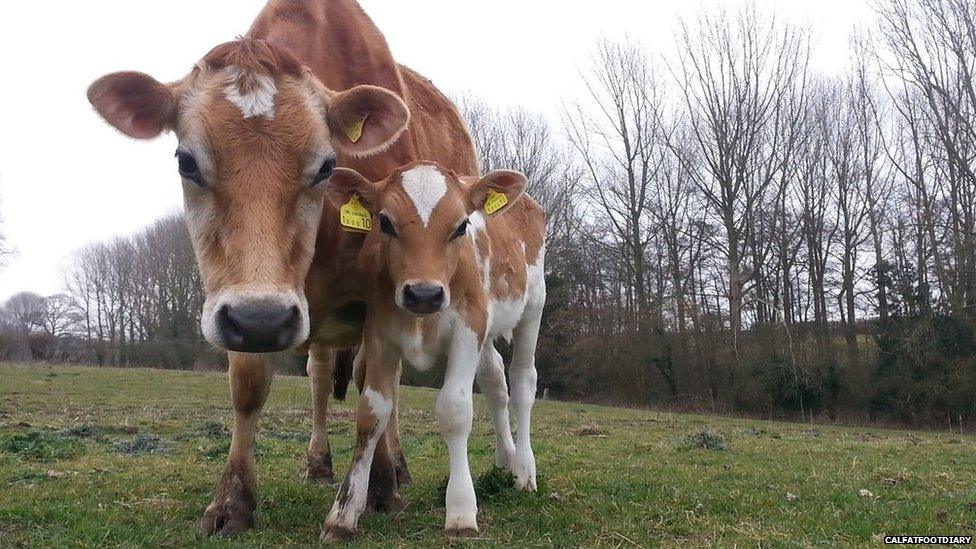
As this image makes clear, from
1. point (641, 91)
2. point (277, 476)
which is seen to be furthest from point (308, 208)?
point (641, 91)

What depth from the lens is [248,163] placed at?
3.50 metres

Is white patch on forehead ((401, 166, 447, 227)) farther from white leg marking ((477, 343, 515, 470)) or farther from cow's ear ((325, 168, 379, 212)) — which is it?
white leg marking ((477, 343, 515, 470))

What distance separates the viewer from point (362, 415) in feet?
13.9

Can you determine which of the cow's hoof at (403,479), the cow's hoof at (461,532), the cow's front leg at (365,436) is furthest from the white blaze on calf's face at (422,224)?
the cow's hoof at (403,479)

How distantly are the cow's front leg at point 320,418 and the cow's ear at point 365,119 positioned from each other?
2.13 m

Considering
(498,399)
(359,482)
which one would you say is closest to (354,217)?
(359,482)

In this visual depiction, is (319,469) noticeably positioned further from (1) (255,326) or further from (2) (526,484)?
(1) (255,326)

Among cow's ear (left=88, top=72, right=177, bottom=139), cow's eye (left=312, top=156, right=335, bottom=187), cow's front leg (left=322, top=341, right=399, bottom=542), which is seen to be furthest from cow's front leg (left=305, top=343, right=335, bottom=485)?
cow's ear (left=88, top=72, right=177, bottom=139)

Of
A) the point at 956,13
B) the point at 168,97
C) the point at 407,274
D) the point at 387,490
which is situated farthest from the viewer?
the point at 956,13

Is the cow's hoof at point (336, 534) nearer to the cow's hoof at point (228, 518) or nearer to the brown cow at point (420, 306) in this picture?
the brown cow at point (420, 306)

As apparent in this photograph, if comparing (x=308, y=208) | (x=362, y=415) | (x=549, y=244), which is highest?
(x=549, y=244)

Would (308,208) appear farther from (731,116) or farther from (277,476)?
(731,116)

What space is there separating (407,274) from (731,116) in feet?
109

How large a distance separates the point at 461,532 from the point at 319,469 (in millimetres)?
2563
